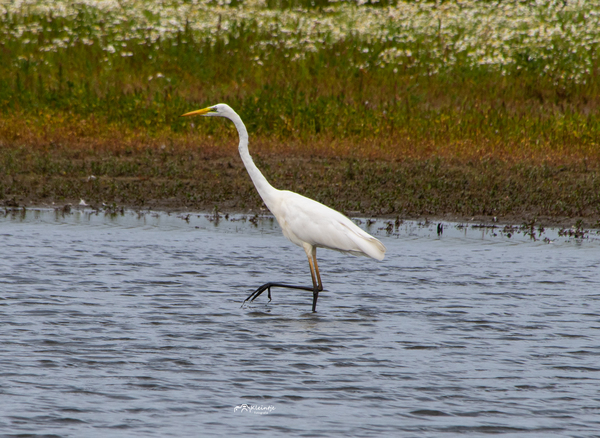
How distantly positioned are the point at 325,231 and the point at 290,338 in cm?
147

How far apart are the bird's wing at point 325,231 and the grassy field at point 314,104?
12.4 feet

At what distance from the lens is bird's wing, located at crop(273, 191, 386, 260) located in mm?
7773

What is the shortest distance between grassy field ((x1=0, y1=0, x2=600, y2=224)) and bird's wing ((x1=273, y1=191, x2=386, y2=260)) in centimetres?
377

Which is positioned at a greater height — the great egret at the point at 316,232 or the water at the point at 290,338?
the great egret at the point at 316,232

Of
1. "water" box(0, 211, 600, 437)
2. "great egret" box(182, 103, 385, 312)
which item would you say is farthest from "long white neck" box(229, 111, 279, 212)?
"water" box(0, 211, 600, 437)

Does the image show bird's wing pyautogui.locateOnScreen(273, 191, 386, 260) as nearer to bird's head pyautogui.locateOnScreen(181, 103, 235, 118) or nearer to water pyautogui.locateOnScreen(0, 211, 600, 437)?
water pyautogui.locateOnScreen(0, 211, 600, 437)

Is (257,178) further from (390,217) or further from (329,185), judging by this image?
(329,185)

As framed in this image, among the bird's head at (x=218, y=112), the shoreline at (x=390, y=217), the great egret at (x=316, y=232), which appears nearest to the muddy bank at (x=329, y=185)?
the shoreline at (x=390, y=217)

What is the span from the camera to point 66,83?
56.4ft

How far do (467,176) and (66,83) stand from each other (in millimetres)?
7847

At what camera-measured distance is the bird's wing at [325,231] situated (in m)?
7.77

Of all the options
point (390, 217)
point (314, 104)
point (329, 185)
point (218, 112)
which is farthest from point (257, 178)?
point (314, 104)

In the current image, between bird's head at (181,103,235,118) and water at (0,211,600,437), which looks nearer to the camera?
water at (0,211,600,437)

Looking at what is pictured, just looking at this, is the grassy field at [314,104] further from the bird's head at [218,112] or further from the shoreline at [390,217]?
the bird's head at [218,112]
